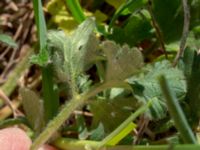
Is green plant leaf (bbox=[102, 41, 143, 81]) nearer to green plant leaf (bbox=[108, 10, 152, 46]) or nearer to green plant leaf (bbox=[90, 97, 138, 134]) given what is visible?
Answer: green plant leaf (bbox=[90, 97, 138, 134])

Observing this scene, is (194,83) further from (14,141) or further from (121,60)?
(14,141)

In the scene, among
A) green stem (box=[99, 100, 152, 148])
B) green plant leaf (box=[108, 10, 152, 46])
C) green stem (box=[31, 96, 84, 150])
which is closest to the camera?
green stem (box=[99, 100, 152, 148])

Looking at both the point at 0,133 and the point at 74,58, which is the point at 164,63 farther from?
the point at 0,133

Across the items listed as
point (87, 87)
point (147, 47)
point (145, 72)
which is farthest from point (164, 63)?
point (147, 47)

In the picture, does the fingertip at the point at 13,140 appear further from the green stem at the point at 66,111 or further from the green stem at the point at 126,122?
the green stem at the point at 126,122

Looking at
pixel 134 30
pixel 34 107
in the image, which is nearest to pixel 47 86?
pixel 34 107

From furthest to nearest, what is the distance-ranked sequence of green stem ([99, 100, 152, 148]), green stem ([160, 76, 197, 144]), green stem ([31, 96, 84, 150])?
green stem ([31, 96, 84, 150]) < green stem ([99, 100, 152, 148]) < green stem ([160, 76, 197, 144])

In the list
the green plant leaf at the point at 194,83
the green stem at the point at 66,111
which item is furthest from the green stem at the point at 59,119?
the green plant leaf at the point at 194,83

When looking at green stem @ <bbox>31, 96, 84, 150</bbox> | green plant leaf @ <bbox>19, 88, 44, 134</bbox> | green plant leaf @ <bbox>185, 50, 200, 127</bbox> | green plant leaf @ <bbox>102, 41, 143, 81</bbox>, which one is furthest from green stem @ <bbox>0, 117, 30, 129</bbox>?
green plant leaf @ <bbox>185, 50, 200, 127</bbox>
